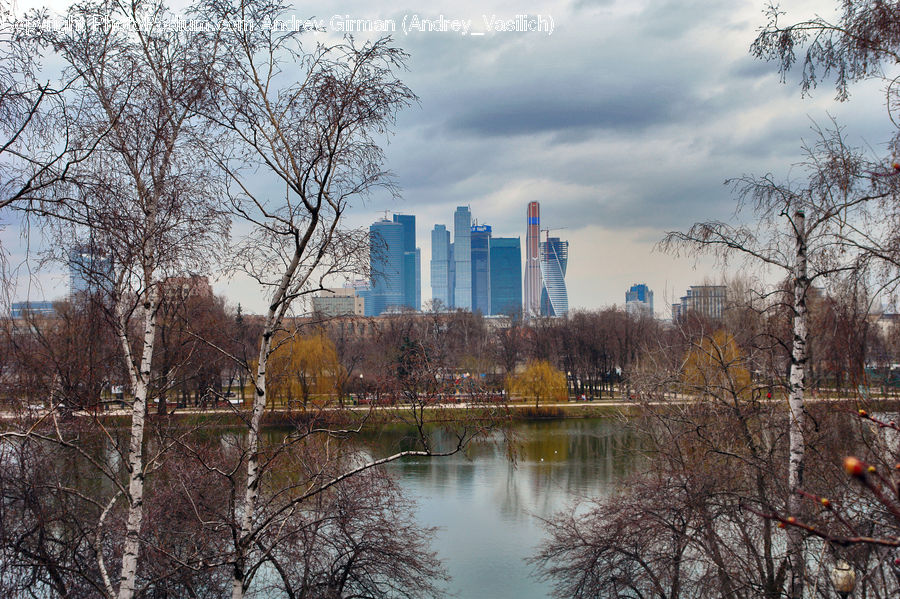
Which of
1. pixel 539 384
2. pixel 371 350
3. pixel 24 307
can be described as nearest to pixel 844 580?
pixel 24 307

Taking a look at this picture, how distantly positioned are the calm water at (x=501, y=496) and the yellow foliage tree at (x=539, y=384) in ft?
35.0

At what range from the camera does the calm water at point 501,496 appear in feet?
49.0

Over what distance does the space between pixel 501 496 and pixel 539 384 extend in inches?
880

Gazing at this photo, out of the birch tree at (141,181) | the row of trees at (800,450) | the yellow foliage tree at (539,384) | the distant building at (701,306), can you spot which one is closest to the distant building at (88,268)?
the birch tree at (141,181)

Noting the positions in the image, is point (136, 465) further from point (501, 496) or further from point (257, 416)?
point (501, 496)

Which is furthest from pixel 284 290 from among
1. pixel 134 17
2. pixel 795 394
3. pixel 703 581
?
pixel 703 581

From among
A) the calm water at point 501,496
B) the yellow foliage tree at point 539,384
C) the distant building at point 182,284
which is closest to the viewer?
the distant building at point 182,284

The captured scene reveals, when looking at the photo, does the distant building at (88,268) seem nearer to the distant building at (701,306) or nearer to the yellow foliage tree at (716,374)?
the yellow foliage tree at (716,374)

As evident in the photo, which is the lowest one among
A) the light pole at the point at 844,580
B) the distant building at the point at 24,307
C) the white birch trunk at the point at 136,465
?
the light pole at the point at 844,580

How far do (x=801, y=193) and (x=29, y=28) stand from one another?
7.33 meters

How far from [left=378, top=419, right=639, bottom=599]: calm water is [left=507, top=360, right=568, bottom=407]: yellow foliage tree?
35.0ft

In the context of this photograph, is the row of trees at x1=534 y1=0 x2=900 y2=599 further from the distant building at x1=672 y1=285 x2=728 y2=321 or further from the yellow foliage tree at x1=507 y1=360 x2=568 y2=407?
the yellow foliage tree at x1=507 y1=360 x2=568 y2=407

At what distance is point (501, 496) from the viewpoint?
2119 centimetres

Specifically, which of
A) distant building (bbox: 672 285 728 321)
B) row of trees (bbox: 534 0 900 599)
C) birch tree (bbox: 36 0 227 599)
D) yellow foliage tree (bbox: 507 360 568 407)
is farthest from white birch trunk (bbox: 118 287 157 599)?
yellow foliage tree (bbox: 507 360 568 407)
